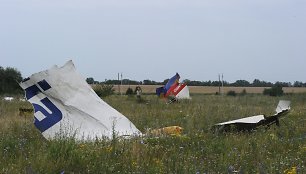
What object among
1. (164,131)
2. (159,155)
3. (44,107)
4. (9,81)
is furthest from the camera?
(9,81)

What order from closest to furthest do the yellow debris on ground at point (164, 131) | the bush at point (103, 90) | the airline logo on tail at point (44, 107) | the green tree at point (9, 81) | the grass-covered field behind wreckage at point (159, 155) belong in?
the grass-covered field behind wreckage at point (159, 155) < the airline logo on tail at point (44, 107) < the yellow debris on ground at point (164, 131) < the bush at point (103, 90) < the green tree at point (9, 81)

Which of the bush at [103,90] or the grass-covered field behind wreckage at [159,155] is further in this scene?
the bush at [103,90]

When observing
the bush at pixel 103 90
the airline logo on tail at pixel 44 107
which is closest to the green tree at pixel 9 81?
the bush at pixel 103 90

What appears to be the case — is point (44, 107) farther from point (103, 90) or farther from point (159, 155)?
point (103, 90)

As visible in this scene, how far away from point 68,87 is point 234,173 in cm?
383

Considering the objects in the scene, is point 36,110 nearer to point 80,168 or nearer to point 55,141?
point 55,141

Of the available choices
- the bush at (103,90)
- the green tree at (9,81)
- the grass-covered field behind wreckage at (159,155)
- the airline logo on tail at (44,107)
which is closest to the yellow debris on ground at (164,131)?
the grass-covered field behind wreckage at (159,155)

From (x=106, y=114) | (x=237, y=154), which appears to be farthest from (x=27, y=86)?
(x=237, y=154)

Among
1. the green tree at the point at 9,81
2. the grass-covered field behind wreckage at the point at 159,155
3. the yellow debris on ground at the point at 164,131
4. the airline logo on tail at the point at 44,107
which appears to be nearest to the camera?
the grass-covered field behind wreckage at the point at 159,155

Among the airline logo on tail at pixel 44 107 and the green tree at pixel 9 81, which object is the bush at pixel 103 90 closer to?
the green tree at pixel 9 81

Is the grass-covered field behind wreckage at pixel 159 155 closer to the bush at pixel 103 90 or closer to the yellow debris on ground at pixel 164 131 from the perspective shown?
the yellow debris on ground at pixel 164 131

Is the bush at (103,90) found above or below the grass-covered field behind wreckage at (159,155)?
above

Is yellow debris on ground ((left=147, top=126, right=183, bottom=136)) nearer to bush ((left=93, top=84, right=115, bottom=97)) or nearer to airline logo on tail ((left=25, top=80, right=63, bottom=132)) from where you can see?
airline logo on tail ((left=25, top=80, right=63, bottom=132))

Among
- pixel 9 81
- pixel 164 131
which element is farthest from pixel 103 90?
pixel 9 81
